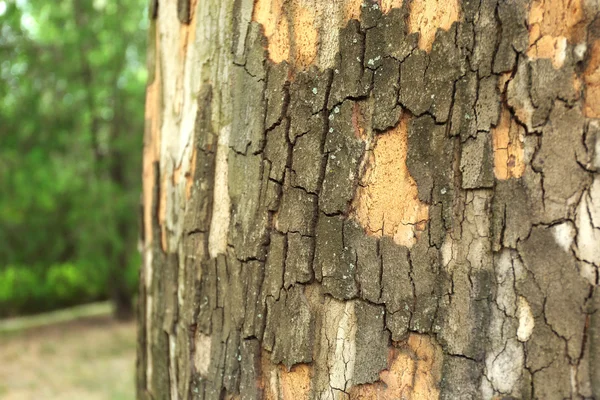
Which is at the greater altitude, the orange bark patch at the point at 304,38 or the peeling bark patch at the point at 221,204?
the orange bark patch at the point at 304,38

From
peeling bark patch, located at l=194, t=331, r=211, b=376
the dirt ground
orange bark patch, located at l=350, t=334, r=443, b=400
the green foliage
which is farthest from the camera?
the green foliage

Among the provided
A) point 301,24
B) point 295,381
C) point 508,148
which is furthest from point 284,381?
point 301,24

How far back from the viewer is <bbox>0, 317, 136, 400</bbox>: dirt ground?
552 cm

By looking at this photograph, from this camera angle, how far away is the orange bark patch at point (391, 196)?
1.03 m

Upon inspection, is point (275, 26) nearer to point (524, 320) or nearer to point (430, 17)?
point (430, 17)

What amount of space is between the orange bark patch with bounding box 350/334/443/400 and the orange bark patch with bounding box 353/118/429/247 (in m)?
0.20

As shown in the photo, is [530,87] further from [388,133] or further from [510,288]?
[510,288]

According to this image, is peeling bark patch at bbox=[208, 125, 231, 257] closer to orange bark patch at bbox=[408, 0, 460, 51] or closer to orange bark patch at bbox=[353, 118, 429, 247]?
orange bark patch at bbox=[353, 118, 429, 247]

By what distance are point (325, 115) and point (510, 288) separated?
495 millimetres

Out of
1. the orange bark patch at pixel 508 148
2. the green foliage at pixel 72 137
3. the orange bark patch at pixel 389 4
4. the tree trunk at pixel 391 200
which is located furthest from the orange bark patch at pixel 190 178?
the green foliage at pixel 72 137

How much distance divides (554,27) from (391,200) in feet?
1.41

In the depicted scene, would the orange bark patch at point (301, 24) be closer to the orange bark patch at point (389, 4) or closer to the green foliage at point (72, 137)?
the orange bark patch at point (389, 4)

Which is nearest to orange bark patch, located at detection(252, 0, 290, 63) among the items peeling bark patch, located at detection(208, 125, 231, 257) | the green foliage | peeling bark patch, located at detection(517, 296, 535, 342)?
peeling bark patch, located at detection(208, 125, 231, 257)

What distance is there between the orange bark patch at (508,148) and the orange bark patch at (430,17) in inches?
7.7
